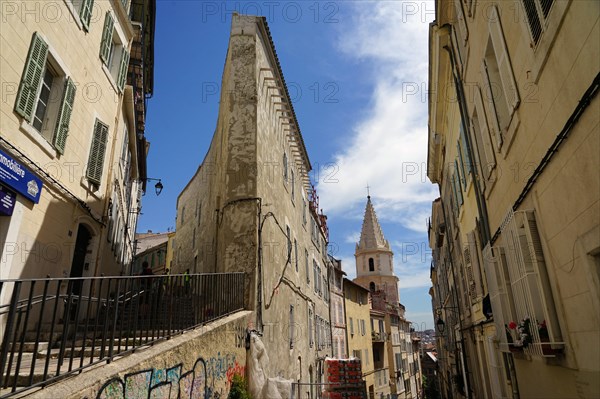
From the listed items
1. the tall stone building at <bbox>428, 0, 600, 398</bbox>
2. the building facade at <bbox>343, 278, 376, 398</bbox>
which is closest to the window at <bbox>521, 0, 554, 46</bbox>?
the tall stone building at <bbox>428, 0, 600, 398</bbox>

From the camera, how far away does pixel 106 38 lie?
10.8 meters

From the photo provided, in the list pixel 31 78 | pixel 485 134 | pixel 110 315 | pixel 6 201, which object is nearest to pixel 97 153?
pixel 31 78

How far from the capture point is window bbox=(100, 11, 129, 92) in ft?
35.2

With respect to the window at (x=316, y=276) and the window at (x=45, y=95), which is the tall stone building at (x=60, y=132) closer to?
the window at (x=45, y=95)

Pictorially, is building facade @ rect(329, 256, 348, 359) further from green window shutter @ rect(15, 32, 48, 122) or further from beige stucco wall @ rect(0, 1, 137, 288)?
green window shutter @ rect(15, 32, 48, 122)

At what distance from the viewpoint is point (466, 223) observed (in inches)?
439

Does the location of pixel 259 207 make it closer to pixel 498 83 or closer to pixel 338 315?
pixel 498 83

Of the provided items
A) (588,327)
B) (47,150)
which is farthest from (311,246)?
(588,327)

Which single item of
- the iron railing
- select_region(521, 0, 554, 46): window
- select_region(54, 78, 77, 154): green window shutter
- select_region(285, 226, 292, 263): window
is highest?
select_region(54, 78, 77, 154): green window shutter

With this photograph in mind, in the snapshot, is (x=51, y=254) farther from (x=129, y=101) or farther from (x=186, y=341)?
(x=129, y=101)

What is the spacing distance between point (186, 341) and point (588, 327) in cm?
498

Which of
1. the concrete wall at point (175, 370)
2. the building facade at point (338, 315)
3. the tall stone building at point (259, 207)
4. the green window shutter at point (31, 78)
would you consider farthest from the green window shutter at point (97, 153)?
the building facade at point (338, 315)

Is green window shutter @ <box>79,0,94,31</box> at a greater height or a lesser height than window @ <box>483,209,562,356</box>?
greater

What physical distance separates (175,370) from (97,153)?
283 inches
